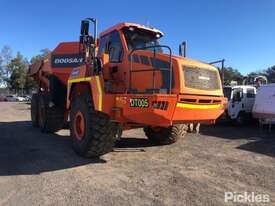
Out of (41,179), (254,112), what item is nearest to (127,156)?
(41,179)

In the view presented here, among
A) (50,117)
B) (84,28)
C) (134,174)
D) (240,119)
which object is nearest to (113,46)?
(84,28)

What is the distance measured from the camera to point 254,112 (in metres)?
14.9

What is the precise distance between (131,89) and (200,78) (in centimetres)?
143

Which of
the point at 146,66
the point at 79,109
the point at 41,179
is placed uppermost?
the point at 146,66

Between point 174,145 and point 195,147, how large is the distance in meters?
0.58

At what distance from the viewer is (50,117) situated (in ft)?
37.5

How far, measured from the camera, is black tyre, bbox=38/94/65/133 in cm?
1139

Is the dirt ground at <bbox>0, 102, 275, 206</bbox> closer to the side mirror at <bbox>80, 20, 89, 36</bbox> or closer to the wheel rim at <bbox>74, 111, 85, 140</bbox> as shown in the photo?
the wheel rim at <bbox>74, 111, 85, 140</bbox>

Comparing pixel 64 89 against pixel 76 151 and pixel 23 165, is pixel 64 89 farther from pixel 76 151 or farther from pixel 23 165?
A: pixel 23 165

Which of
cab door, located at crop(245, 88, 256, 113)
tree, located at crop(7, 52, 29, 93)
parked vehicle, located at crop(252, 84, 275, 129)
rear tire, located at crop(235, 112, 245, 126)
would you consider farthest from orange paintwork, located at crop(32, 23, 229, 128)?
tree, located at crop(7, 52, 29, 93)

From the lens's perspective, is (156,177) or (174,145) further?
(174,145)

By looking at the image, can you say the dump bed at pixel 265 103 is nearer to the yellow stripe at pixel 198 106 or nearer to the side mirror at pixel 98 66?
the yellow stripe at pixel 198 106

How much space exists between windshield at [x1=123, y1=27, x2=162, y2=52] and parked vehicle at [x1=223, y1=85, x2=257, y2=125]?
9158mm

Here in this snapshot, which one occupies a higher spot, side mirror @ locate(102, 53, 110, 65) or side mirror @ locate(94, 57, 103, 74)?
side mirror @ locate(102, 53, 110, 65)
